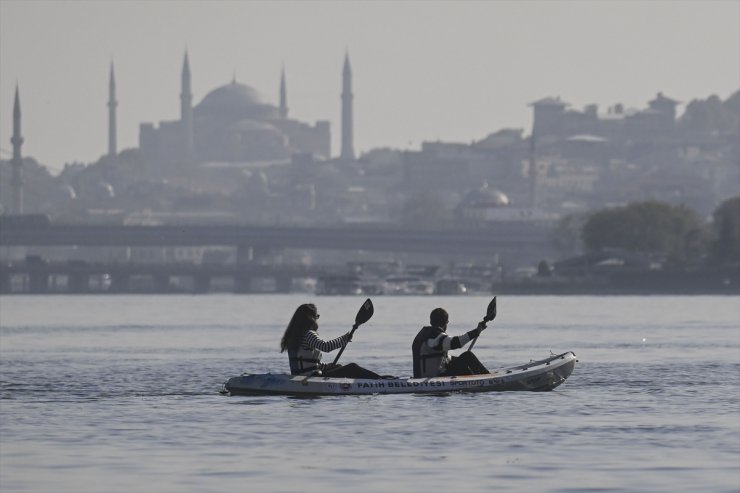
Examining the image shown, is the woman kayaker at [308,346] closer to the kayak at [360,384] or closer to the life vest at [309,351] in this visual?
the life vest at [309,351]

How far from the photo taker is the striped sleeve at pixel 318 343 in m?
44.8

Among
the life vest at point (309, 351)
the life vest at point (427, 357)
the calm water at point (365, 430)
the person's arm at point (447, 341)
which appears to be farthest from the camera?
the life vest at point (427, 357)

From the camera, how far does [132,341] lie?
84000 millimetres

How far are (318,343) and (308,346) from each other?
452 millimetres

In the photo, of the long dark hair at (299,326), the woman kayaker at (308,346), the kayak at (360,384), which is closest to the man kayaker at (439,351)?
the kayak at (360,384)

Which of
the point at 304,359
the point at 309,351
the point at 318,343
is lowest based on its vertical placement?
the point at 304,359

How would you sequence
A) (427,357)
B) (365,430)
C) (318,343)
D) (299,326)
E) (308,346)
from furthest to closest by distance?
1. (427,357)
2. (308,346)
3. (299,326)
4. (318,343)
5. (365,430)

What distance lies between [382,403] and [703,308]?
89739 mm

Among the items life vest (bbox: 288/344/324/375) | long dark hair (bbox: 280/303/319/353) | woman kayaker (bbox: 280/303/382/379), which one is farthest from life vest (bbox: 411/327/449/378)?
long dark hair (bbox: 280/303/319/353)

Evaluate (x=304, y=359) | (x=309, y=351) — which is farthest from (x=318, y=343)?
(x=304, y=359)

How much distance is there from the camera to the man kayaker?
45.4m

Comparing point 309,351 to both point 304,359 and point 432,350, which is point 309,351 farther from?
point 432,350

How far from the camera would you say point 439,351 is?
1813 inches

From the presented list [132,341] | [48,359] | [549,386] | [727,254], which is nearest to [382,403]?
[549,386]
